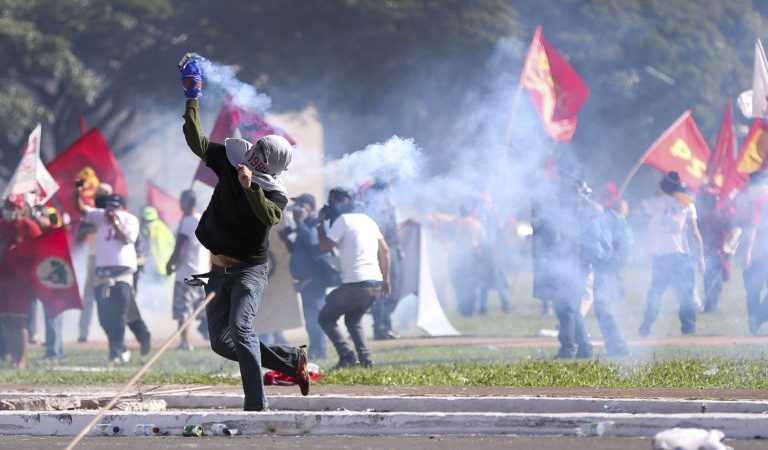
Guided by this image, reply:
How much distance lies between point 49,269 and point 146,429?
304 inches

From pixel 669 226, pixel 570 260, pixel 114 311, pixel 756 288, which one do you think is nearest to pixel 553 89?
pixel 669 226

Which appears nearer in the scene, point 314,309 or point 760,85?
point 760,85

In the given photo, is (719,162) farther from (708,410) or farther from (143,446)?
(143,446)

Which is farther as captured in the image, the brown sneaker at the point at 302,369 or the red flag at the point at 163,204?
the red flag at the point at 163,204

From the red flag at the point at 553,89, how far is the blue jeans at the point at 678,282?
167 centimetres

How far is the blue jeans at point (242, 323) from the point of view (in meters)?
8.41

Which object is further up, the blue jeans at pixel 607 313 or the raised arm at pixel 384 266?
the raised arm at pixel 384 266

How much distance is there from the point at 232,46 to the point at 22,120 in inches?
244

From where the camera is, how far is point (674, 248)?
642 inches

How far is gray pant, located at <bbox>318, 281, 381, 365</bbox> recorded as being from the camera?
12.8 metres

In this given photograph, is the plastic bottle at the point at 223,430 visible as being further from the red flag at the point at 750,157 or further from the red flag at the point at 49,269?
the red flag at the point at 750,157

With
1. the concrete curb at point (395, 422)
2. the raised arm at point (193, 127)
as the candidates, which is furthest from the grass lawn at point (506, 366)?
the raised arm at point (193, 127)

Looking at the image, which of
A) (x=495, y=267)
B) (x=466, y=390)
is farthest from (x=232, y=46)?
(x=466, y=390)

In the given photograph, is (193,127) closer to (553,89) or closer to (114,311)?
(114,311)
